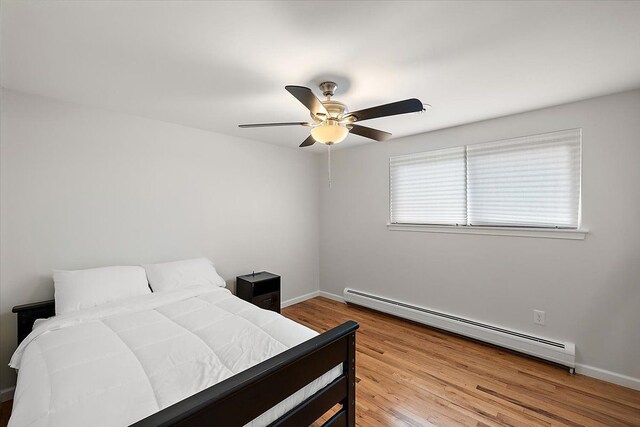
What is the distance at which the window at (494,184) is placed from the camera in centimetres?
245

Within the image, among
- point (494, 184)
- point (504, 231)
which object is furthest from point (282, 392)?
point (494, 184)

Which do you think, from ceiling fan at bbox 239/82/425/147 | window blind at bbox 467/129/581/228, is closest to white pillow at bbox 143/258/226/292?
ceiling fan at bbox 239/82/425/147

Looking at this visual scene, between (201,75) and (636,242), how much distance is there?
3552 millimetres

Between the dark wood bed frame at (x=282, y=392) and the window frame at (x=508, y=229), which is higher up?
the window frame at (x=508, y=229)

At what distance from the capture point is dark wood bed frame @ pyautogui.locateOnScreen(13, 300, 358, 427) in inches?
37.6

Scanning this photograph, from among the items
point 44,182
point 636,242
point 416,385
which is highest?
point 44,182

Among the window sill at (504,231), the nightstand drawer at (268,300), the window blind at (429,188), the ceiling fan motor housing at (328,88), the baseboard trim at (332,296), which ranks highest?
the ceiling fan motor housing at (328,88)

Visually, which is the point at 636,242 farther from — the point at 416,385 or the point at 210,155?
the point at 210,155

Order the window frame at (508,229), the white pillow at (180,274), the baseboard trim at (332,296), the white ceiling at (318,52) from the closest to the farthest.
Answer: the white ceiling at (318,52), the window frame at (508,229), the white pillow at (180,274), the baseboard trim at (332,296)

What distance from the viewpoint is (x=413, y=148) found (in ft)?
11.2

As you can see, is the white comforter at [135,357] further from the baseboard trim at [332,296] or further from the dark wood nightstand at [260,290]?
the baseboard trim at [332,296]

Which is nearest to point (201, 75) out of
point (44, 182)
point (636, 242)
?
point (44, 182)

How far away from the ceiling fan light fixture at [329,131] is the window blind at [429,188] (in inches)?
71.0

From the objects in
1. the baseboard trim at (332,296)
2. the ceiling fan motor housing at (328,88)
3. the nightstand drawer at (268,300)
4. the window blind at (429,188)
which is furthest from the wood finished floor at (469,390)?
the ceiling fan motor housing at (328,88)
